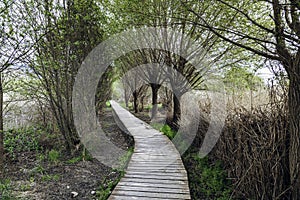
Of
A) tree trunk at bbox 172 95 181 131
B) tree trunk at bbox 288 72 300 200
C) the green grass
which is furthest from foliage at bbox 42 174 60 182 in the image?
tree trunk at bbox 172 95 181 131

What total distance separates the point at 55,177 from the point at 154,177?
1.69 metres

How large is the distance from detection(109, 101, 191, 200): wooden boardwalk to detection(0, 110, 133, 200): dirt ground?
402 millimetres

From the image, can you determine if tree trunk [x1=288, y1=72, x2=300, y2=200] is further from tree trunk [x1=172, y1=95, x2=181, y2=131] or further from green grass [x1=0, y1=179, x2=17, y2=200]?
tree trunk [x1=172, y1=95, x2=181, y2=131]

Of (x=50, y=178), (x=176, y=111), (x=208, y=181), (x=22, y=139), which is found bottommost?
(x=208, y=181)

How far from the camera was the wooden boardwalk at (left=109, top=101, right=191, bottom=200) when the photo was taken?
2852mm

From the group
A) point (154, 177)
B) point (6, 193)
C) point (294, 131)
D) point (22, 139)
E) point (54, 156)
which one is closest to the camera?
point (294, 131)

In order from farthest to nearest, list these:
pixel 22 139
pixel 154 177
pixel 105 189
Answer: pixel 22 139 < pixel 154 177 < pixel 105 189

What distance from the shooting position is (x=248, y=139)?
9.03ft

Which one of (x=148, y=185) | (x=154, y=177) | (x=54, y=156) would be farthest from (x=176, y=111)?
(x=148, y=185)

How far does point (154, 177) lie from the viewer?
345 centimetres

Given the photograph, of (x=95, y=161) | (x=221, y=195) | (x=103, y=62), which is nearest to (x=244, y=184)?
(x=221, y=195)

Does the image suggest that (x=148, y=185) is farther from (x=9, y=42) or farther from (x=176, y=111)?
(x=176, y=111)

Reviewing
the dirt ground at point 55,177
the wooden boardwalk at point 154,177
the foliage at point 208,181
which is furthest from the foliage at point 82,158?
the foliage at point 208,181

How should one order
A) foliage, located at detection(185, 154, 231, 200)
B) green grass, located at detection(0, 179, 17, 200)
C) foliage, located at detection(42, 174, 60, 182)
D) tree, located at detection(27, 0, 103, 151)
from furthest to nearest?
1. tree, located at detection(27, 0, 103, 151)
2. foliage, located at detection(42, 174, 60, 182)
3. foliage, located at detection(185, 154, 231, 200)
4. green grass, located at detection(0, 179, 17, 200)
